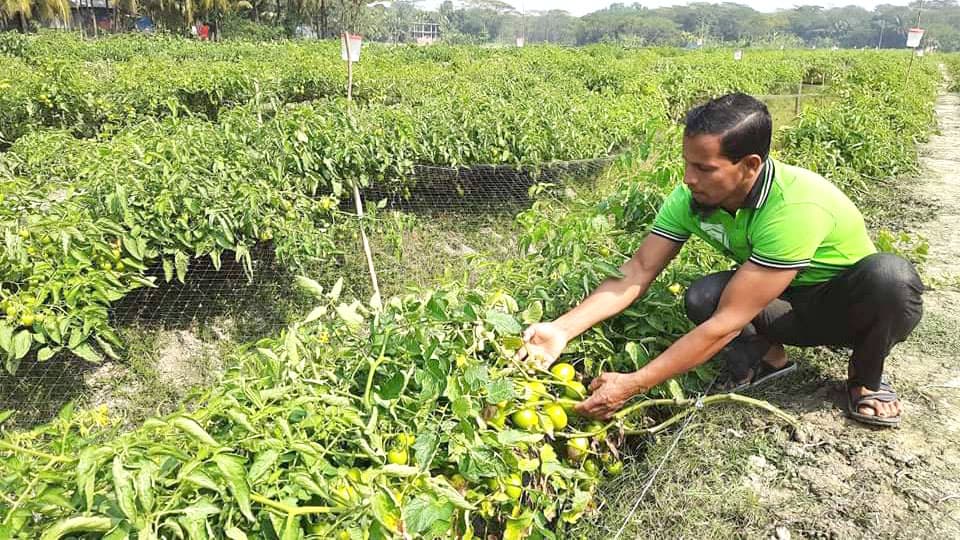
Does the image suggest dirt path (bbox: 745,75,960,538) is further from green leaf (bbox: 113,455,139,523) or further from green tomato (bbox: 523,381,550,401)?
green leaf (bbox: 113,455,139,523)

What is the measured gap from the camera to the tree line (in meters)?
34.7

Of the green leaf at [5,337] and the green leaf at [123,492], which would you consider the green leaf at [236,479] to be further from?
the green leaf at [5,337]

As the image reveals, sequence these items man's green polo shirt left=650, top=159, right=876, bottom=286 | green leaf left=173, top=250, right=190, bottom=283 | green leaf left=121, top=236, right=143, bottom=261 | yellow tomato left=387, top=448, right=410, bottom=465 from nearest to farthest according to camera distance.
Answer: yellow tomato left=387, top=448, right=410, bottom=465, man's green polo shirt left=650, top=159, right=876, bottom=286, green leaf left=121, top=236, right=143, bottom=261, green leaf left=173, top=250, right=190, bottom=283

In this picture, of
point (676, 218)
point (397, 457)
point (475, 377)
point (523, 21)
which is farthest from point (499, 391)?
point (523, 21)

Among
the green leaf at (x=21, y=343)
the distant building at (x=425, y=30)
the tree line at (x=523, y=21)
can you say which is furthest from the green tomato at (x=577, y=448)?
the distant building at (x=425, y=30)

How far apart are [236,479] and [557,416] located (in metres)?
0.87

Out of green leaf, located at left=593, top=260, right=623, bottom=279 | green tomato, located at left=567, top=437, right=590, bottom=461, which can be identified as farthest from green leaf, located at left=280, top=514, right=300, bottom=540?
green leaf, located at left=593, top=260, right=623, bottom=279

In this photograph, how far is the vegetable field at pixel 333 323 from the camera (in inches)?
48.8

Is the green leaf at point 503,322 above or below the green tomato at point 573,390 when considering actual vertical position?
above

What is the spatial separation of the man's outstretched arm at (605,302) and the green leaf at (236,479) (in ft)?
3.00

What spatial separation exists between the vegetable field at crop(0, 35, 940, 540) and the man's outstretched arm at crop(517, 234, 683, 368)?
0.07m

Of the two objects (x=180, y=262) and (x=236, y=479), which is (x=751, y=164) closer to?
(x=236, y=479)

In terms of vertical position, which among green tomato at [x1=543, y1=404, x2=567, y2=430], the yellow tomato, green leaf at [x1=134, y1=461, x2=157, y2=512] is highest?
green leaf at [x1=134, y1=461, x2=157, y2=512]

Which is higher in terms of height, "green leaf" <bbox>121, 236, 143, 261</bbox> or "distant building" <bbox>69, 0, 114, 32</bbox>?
"distant building" <bbox>69, 0, 114, 32</bbox>
